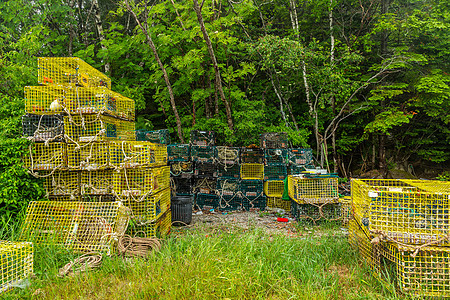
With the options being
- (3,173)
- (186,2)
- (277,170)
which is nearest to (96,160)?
(3,173)

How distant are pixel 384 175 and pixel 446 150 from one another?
11.9 ft

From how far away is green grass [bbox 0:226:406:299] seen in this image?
276 cm

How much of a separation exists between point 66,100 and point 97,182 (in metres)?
1.49

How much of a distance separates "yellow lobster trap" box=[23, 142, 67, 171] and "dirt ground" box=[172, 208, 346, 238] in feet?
8.65

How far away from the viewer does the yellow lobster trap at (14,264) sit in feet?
8.98

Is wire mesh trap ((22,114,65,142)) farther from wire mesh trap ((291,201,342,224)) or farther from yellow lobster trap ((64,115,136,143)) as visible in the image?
wire mesh trap ((291,201,342,224))

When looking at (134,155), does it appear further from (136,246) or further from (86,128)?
(136,246)

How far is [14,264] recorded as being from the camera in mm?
2883

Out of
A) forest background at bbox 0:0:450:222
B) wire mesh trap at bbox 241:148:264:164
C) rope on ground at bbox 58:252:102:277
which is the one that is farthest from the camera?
forest background at bbox 0:0:450:222

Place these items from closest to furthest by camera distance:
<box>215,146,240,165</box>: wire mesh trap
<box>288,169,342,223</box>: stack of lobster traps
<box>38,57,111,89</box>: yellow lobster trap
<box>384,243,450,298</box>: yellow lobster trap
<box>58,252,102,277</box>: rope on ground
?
<box>384,243,450,298</box>: yellow lobster trap
<box>58,252,102,277</box>: rope on ground
<box>38,57,111,89</box>: yellow lobster trap
<box>288,169,342,223</box>: stack of lobster traps
<box>215,146,240,165</box>: wire mesh trap

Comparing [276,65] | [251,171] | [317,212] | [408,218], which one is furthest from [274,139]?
[408,218]

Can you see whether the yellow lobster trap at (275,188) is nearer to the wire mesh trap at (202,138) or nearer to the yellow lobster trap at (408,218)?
the wire mesh trap at (202,138)

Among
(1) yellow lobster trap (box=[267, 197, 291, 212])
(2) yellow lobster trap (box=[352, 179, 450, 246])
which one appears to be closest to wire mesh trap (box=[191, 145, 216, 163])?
(1) yellow lobster trap (box=[267, 197, 291, 212])

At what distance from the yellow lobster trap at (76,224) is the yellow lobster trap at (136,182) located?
341mm
